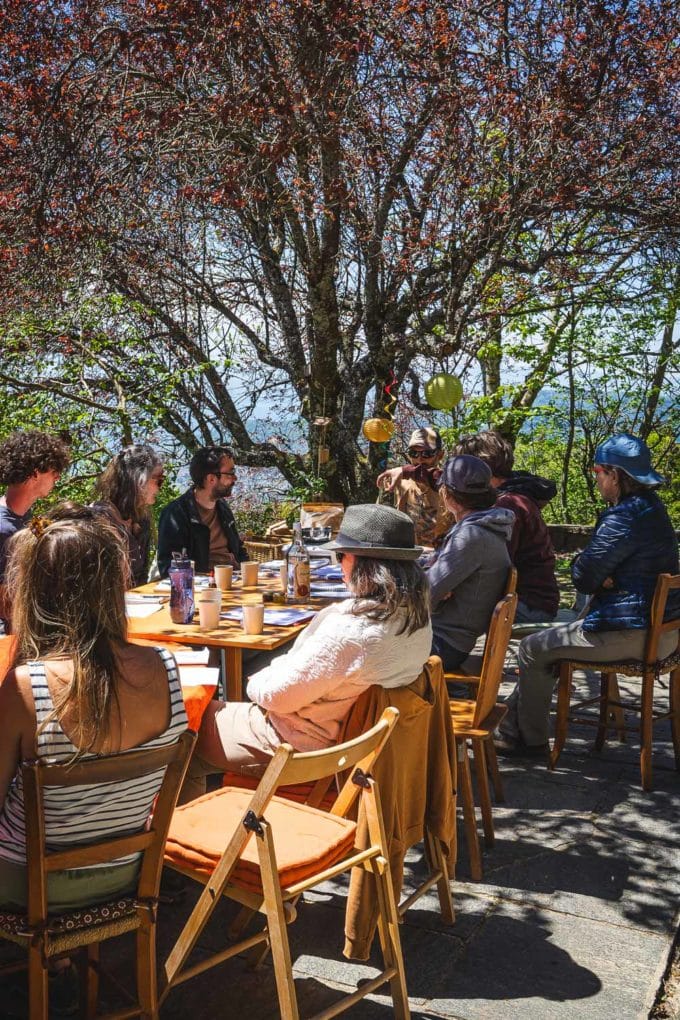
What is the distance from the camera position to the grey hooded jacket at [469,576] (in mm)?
4164

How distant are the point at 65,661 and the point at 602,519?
3.07 meters

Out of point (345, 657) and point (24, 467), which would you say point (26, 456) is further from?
point (345, 657)

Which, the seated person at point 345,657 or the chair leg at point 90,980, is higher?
the seated person at point 345,657

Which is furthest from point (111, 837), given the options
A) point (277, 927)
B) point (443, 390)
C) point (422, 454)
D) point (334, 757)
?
point (443, 390)

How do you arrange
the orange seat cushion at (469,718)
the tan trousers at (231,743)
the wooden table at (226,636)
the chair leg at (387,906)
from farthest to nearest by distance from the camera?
the wooden table at (226,636) < the orange seat cushion at (469,718) < the tan trousers at (231,743) < the chair leg at (387,906)

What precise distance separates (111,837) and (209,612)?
68.2 inches

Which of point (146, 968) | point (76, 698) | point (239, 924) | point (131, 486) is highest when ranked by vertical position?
point (131, 486)

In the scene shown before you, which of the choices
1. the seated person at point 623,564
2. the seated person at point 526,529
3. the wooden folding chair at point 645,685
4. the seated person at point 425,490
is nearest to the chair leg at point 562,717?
the wooden folding chair at point 645,685

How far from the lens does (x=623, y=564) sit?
4484mm

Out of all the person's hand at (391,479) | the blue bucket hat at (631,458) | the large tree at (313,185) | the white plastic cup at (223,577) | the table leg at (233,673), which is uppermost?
the large tree at (313,185)

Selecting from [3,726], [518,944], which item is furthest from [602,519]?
[3,726]

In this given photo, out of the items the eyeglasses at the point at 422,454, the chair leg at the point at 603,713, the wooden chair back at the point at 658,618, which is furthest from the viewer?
the eyeglasses at the point at 422,454

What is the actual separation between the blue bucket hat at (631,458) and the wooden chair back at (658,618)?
474mm

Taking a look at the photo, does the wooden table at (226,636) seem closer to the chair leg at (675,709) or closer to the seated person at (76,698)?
the seated person at (76,698)
